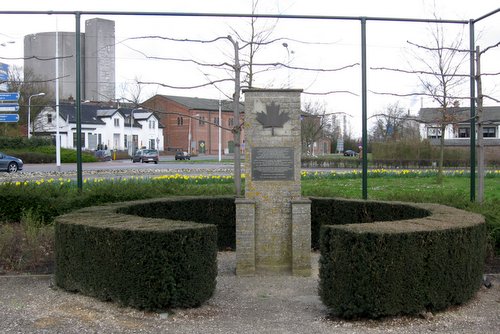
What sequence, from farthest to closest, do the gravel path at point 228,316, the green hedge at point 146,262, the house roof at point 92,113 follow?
the house roof at point 92,113, the green hedge at point 146,262, the gravel path at point 228,316

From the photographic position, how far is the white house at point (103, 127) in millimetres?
64375

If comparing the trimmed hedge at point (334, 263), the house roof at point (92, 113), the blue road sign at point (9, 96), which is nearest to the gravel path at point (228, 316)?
the trimmed hedge at point (334, 263)

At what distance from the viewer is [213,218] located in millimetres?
10359

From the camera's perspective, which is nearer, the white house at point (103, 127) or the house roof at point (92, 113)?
the white house at point (103, 127)

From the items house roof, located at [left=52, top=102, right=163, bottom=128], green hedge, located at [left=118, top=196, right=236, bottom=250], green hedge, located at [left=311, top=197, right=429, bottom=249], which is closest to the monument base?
green hedge, located at [left=311, top=197, right=429, bottom=249]

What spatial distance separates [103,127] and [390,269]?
69077 millimetres

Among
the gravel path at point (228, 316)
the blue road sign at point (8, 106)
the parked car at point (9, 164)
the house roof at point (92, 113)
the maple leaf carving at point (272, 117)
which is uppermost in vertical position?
the house roof at point (92, 113)

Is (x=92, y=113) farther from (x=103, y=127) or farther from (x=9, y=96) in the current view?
(x=9, y=96)

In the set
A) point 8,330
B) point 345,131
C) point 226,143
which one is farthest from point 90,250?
point 345,131

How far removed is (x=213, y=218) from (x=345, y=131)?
9168 centimetres

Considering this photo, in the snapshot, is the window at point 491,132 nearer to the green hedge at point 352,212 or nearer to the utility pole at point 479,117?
the utility pole at point 479,117

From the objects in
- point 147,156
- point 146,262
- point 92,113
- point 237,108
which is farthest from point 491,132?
point 146,262

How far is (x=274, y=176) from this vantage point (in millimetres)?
8148

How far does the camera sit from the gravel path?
217 inches
